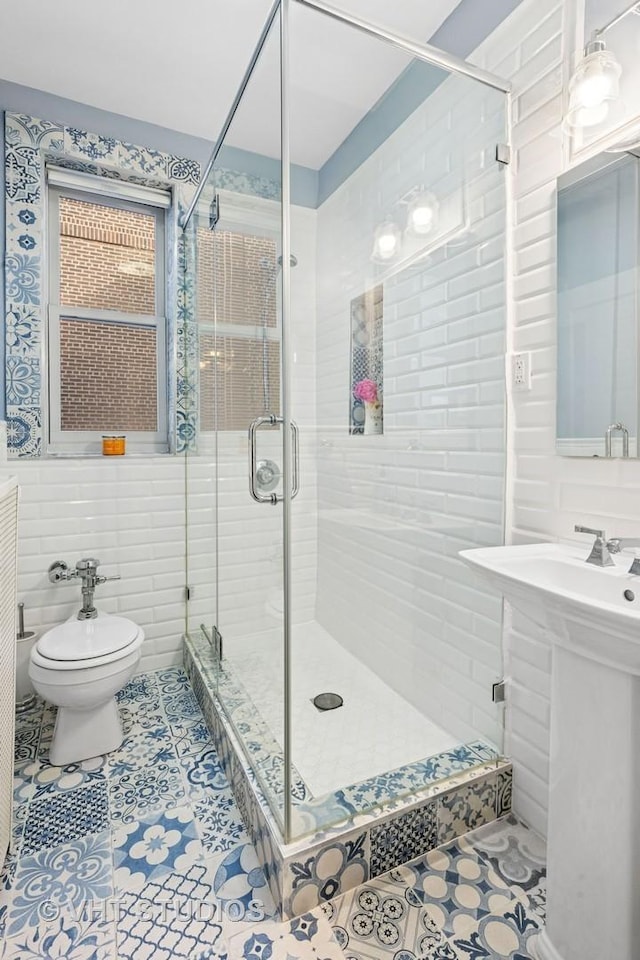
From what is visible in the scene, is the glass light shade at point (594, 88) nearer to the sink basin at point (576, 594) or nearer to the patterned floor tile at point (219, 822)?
the sink basin at point (576, 594)

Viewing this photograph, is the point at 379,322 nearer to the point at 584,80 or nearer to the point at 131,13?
the point at 584,80

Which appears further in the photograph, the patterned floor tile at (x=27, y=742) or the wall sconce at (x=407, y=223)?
the patterned floor tile at (x=27, y=742)

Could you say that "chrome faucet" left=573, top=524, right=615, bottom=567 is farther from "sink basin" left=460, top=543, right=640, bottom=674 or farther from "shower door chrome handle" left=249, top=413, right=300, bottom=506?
"shower door chrome handle" left=249, top=413, right=300, bottom=506

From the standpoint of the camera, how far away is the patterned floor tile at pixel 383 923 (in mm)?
1114

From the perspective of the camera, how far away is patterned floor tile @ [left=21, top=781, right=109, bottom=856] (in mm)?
1449

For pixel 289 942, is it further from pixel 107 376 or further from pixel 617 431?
pixel 107 376

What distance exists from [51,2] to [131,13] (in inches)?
10.6

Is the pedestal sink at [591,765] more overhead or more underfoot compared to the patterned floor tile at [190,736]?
more overhead

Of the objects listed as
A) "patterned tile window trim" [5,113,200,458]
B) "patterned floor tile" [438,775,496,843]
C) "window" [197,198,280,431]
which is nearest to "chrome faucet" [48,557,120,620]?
"patterned tile window trim" [5,113,200,458]

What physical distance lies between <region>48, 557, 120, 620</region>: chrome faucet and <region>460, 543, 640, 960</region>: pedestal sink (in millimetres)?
1760

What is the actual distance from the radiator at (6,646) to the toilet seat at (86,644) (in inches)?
12.2

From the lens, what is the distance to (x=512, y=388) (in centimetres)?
154

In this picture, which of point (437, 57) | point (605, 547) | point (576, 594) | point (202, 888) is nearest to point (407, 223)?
point (437, 57)

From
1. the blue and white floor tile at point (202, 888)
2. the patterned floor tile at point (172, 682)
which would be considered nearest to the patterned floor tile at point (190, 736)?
the blue and white floor tile at point (202, 888)
